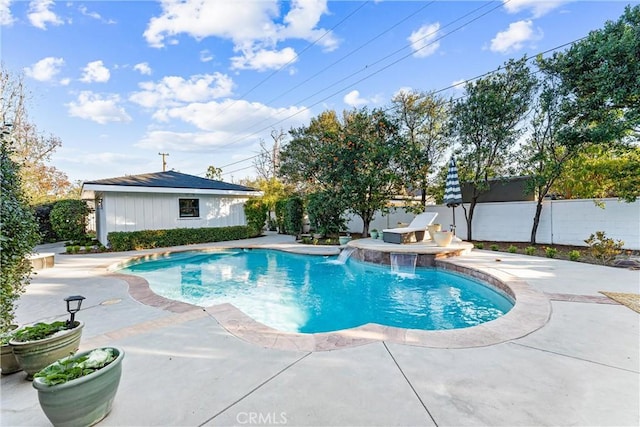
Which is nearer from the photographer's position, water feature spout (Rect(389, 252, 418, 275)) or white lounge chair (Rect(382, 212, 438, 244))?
Answer: water feature spout (Rect(389, 252, 418, 275))

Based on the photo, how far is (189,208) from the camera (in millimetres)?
14680

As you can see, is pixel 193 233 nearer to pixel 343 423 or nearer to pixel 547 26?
pixel 343 423

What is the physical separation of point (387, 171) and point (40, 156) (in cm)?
2277

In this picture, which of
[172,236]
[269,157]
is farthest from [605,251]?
[269,157]

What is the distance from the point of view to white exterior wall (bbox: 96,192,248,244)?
41.2 ft

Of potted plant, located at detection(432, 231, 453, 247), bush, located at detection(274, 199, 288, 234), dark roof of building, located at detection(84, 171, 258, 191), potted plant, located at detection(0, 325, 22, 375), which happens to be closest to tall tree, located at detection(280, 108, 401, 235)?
bush, located at detection(274, 199, 288, 234)

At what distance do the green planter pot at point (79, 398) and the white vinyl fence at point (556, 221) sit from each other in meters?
13.0

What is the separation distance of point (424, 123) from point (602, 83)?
7.11 m

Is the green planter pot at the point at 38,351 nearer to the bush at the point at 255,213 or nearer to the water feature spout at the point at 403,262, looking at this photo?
the water feature spout at the point at 403,262

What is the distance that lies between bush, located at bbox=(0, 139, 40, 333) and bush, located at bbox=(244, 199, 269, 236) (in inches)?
527

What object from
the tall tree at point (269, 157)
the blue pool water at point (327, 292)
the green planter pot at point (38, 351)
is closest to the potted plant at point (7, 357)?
the green planter pot at point (38, 351)

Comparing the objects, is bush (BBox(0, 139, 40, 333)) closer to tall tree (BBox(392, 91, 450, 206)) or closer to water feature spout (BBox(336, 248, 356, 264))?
water feature spout (BBox(336, 248, 356, 264))

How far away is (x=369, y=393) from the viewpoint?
222 centimetres

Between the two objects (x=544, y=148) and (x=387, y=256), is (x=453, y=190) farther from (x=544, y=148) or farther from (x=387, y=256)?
(x=387, y=256)
